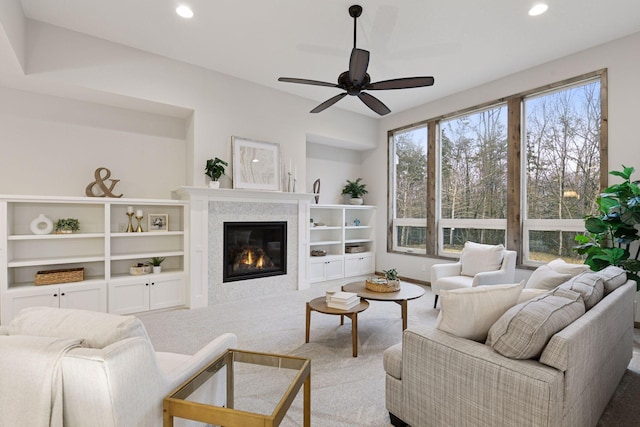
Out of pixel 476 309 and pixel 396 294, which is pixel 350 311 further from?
pixel 476 309

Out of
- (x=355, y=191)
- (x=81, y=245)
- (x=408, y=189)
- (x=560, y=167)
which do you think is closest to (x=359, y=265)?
(x=355, y=191)

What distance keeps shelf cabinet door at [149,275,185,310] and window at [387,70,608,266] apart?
3.92 m

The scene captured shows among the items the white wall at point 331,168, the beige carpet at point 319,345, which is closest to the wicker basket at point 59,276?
the beige carpet at point 319,345

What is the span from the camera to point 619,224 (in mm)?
3146

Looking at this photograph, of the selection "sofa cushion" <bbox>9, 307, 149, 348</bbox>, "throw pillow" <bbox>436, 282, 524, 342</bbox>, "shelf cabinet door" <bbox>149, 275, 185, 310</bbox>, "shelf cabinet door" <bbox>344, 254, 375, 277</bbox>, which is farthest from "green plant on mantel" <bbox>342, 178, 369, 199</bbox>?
"sofa cushion" <bbox>9, 307, 149, 348</bbox>

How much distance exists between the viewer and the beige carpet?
6.32 ft

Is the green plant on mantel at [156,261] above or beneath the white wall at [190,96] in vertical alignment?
beneath

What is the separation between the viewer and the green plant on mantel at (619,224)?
3.08 m

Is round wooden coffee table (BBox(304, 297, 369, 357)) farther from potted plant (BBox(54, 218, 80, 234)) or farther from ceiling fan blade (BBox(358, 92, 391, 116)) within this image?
potted plant (BBox(54, 218, 80, 234))

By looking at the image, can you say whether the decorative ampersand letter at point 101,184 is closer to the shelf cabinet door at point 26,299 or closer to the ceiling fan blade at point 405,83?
the shelf cabinet door at point 26,299

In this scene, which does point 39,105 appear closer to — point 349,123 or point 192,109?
point 192,109

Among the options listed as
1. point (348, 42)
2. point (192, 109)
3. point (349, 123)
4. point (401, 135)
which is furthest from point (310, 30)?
point (401, 135)

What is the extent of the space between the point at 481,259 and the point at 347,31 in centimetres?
318

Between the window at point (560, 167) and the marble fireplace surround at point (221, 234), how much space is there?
3298 mm
